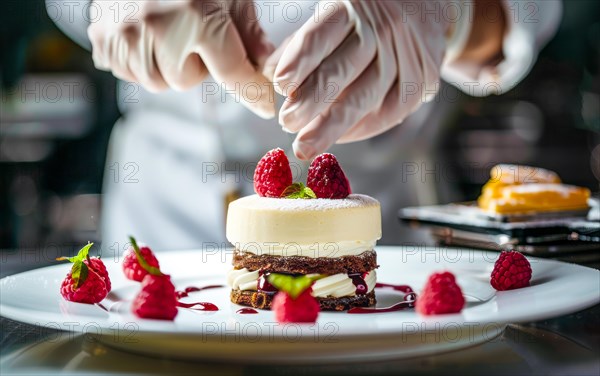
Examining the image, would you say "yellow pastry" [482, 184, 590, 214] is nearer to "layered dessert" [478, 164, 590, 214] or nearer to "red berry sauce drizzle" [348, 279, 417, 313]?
"layered dessert" [478, 164, 590, 214]

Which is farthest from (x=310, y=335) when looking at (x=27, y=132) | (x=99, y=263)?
(x=27, y=132)

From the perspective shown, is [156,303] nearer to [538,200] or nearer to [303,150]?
[303,150]

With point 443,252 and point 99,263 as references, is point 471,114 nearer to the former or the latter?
point 443,252

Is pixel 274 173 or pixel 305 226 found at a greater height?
pixel 274 173

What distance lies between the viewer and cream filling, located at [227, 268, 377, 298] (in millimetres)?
1594

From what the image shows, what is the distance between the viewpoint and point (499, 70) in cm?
261

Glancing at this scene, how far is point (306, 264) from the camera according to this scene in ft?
5.25

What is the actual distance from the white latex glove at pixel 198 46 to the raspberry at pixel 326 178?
268mm

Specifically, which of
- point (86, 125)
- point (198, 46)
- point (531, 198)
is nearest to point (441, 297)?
point (198, 46)

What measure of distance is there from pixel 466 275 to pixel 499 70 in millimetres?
1104

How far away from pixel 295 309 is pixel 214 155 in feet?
4.78

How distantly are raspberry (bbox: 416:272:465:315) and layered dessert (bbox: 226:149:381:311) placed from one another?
315 mm

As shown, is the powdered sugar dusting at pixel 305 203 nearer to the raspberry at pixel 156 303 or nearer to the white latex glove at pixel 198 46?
the white latex glove at pixel 198 46

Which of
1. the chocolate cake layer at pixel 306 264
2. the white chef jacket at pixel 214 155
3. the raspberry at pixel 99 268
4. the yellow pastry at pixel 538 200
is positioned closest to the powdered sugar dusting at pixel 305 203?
the chocolate cake layer at pixel 306 264
